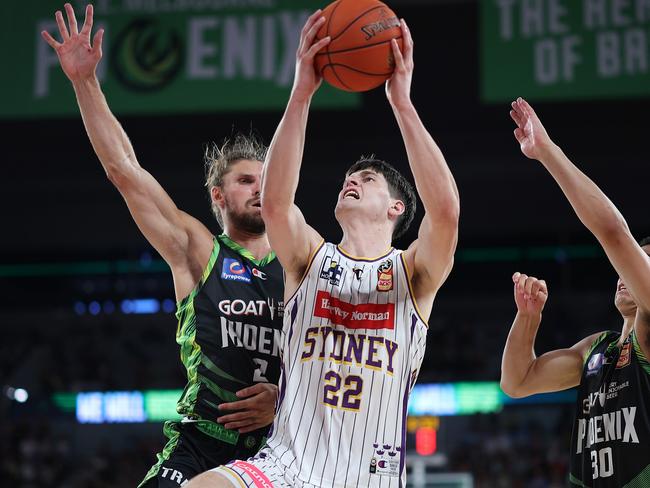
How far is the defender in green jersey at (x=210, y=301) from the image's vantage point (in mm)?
4559

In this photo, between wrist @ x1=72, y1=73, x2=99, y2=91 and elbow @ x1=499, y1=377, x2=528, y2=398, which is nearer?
wrist @ x1=72, y1=73, x2=99, y2=91

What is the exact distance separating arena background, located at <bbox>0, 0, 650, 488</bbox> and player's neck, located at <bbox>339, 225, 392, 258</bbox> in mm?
7305

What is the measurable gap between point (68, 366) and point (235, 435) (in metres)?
15.8

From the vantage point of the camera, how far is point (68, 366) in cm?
1948

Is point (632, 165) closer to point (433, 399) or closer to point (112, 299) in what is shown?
point (433, 399)

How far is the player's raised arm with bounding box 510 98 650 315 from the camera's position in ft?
14.2

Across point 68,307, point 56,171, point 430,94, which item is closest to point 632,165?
point 430,94

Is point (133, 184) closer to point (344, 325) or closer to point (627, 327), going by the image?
point (344, 325)

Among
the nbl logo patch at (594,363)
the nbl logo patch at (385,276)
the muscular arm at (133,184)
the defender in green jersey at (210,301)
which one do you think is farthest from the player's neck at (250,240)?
the nbl logo patch at (594,363)

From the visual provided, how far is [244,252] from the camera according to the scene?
4.95 m

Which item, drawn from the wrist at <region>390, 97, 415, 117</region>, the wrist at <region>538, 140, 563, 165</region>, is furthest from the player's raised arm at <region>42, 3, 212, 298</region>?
the wrist at <region>538, 140, 563, 165</region>

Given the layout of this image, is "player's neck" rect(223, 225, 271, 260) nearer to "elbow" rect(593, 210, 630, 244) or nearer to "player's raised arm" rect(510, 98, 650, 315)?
"player's raised arm" rect(510, 98, 650, 315)

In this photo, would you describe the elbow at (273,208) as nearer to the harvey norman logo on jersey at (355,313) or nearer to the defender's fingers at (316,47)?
the harvey norman logo on jersey at (355,313)

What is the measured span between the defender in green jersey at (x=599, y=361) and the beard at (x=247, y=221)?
1.40 metres
